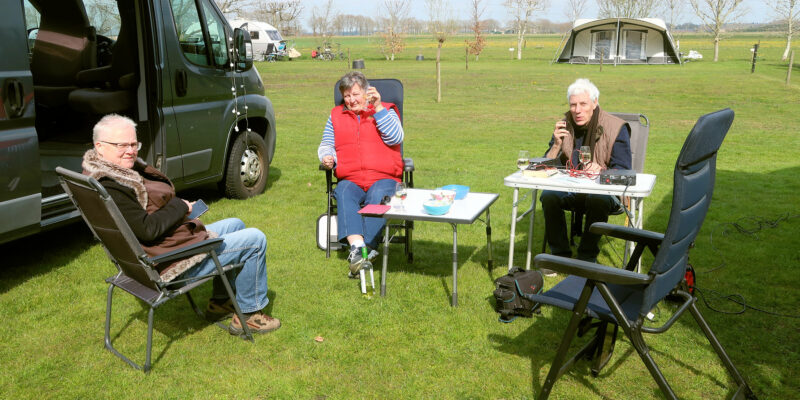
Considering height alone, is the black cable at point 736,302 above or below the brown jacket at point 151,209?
below

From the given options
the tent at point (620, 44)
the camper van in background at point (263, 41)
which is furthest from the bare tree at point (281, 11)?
the tent at point (620, 44)

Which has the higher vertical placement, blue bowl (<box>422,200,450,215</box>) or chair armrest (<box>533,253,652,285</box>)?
chair armrest (<box>533,253,652,285</box>)

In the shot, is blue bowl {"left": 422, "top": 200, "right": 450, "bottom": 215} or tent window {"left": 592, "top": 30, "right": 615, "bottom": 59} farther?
tent window {"left": 592, "top": 30, "right": 615, "bottom": 59}

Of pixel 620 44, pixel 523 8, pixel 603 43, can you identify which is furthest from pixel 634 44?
pixel 523 8

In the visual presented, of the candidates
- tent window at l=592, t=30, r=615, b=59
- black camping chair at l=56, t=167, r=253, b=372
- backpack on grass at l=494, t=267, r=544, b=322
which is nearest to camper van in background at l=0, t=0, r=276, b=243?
black camping chair at l=56, t=167, r=253, b=372

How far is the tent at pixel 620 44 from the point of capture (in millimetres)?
32281

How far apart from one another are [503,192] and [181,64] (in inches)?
143

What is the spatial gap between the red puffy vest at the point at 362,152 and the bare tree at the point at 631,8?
194 ft

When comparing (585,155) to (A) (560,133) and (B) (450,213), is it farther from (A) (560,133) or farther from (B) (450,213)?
(B) (450,213)

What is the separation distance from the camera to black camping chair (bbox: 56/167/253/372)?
9.36 feet

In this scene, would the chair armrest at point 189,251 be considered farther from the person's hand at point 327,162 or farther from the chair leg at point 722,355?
the chair leg at point 722,355

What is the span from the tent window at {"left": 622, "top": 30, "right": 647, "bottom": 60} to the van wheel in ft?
98.0

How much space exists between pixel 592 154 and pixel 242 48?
357 cm

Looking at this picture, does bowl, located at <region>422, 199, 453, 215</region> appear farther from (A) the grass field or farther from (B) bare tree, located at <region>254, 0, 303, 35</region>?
(B) bare tree, located at <region>254, 0, 303, 35</region>
